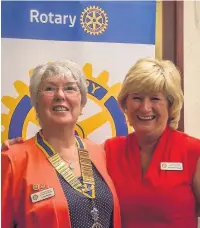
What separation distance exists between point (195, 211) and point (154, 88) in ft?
1.92

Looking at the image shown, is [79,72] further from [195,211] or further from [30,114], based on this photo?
[195,211]

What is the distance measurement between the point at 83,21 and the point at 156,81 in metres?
0.72

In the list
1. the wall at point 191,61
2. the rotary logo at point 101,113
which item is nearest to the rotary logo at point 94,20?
the rotary logo at point 101,113

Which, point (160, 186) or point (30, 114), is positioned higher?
point (30, 114)

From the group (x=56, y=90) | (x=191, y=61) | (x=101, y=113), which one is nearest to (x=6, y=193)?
(x=56, y=90)

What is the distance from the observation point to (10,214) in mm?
1608

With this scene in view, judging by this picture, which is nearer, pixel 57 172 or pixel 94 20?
pixel 57 172

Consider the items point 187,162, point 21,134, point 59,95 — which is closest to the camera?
point 59,95

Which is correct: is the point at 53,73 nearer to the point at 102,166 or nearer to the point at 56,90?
the point at 56,90

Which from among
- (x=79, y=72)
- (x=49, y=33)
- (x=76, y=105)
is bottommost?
(x=76, y=105)

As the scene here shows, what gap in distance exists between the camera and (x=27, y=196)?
1589 mm

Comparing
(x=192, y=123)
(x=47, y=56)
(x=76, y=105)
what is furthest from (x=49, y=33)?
(x=192, y=123)

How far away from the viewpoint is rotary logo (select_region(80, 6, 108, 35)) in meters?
2.30

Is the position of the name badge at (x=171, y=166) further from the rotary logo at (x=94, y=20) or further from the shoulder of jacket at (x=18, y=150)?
the rotary logo at (x=94, y=20)
